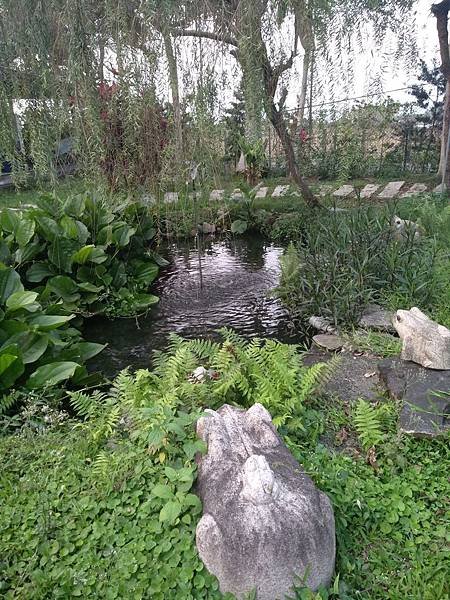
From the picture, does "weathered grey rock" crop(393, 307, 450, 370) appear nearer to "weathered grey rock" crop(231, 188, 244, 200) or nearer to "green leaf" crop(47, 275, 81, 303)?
"green leaf" crop(47, 275, 81, 303)

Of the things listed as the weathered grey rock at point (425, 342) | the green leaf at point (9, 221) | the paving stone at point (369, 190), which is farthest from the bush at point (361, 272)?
the paving stone at point (369, 190)

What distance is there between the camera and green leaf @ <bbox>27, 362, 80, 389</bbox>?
2.67 metres

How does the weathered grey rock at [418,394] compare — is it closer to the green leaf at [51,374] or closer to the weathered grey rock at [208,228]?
the green leaf at [51,374]

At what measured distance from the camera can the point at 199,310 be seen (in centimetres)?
475

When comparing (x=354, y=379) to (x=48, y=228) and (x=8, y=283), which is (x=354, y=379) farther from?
(x=48, y=228)

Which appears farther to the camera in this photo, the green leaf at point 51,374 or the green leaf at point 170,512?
the green leaf at point 51,374

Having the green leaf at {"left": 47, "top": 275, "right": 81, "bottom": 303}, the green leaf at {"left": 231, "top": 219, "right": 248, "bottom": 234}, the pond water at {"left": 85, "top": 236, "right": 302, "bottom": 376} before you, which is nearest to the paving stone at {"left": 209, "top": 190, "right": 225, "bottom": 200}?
the pond water at {"left": 85, "top": 236, "right": 302, "bottom": 376}

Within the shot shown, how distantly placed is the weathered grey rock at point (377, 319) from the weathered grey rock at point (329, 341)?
24cm

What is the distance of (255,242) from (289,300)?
292 cm

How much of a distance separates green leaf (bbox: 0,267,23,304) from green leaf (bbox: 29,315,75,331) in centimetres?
31

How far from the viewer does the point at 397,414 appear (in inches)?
92.9

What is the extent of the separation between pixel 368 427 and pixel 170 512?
1001 millimetres

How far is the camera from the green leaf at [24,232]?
4.11 metres

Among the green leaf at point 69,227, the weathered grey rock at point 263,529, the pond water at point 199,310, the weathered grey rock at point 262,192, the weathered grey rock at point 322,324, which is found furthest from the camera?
the weathered grey rock at point 262,192
